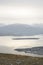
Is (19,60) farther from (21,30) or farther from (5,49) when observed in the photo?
(21,30)

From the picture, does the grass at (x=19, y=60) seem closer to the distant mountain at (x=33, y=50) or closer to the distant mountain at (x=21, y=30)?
the distant mountain at (x=33, y=50)

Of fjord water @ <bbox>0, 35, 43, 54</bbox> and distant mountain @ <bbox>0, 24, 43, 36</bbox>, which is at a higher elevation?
distant mountain @ <bbox>0, 24, 43, 36</bbox>

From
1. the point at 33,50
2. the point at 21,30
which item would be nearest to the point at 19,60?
the point at 33,50

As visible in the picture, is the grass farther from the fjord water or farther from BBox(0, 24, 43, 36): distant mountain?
BBox(0, 24, 43, 36): distant mountain

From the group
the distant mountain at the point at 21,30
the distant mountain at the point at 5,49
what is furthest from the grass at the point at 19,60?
the distant mountain at the point at 21,30

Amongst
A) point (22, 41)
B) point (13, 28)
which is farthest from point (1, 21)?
point (22, 41)

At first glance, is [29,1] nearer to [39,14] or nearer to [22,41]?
[39,14]

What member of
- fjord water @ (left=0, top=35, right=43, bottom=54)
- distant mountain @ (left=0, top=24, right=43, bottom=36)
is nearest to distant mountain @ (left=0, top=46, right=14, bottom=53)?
fjord water @ (left=0, top=35, right=43, bottom=54)
